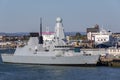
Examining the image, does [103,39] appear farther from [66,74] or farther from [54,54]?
[66,74]

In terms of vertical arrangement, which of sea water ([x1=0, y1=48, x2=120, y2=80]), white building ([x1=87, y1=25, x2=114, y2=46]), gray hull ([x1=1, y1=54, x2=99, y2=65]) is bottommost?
sea water ([x1=0, y1=48, x2=120, y2=80])

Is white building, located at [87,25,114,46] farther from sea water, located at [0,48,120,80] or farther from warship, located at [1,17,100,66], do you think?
sea water, located at [0,48,120,80]

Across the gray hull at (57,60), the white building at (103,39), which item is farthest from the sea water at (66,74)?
the white building at (103,39)

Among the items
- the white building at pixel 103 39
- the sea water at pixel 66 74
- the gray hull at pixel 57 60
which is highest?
the white building at pixel 103 39

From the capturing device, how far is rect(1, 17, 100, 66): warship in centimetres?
4253

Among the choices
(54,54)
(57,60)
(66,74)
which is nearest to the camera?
(66,74)

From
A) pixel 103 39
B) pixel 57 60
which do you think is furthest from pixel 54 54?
pixel 103 39

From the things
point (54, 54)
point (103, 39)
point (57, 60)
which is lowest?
point (57, 60)

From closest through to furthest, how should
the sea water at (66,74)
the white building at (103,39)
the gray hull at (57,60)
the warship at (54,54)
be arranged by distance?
the sea water at (66,74)
the gray hull at (57,60)
the warship at (54,54)
the white building at (103,39)

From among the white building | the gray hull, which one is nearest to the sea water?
the gray hull

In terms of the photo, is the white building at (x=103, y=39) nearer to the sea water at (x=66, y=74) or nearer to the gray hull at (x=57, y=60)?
the gray hull at (x=57, y=60)

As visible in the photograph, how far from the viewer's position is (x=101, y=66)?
4297 cm

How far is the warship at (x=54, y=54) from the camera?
42531mm

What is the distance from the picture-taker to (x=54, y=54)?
143 ft
